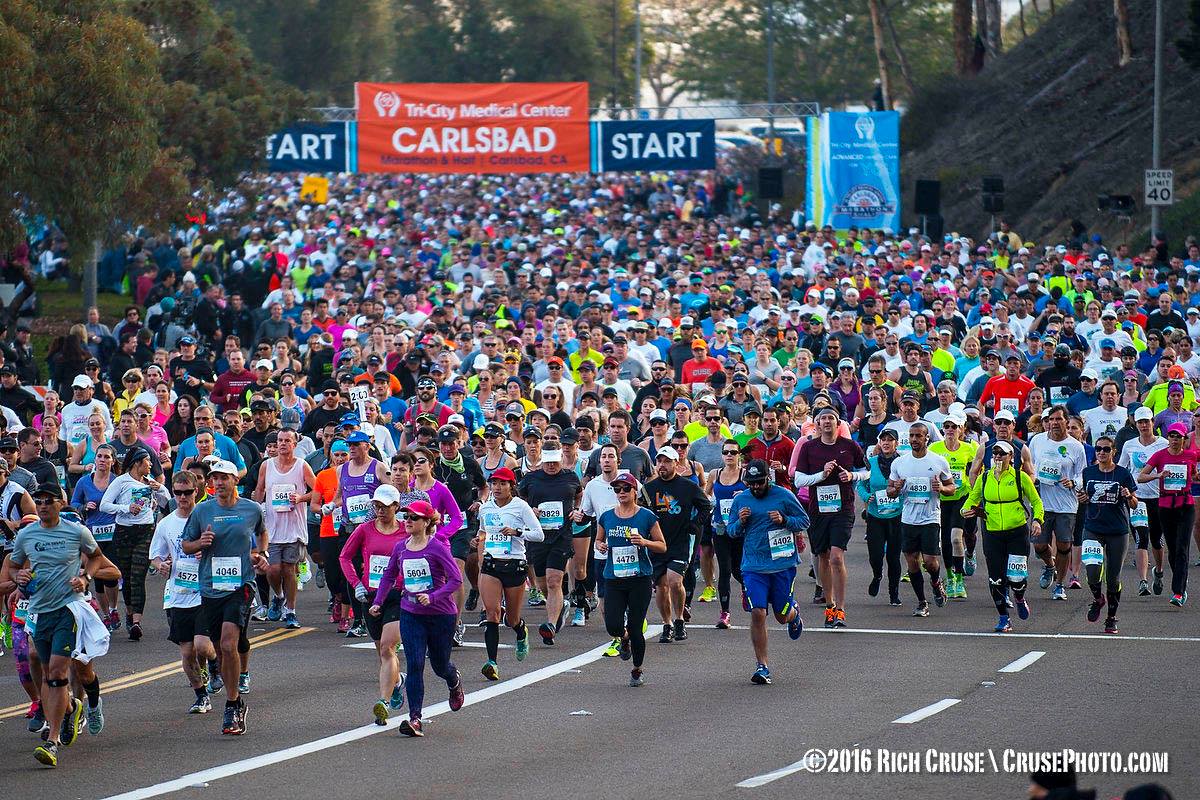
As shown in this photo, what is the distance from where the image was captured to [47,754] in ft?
41.2

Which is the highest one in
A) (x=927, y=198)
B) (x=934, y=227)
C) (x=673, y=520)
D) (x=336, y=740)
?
(x=927, y=198)

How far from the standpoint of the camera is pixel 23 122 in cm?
2748

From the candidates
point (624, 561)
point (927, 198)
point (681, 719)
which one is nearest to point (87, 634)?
point (681, 719)

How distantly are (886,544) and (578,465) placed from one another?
3174mm

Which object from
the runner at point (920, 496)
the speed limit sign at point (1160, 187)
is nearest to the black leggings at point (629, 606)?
the runner at point (920, 496)

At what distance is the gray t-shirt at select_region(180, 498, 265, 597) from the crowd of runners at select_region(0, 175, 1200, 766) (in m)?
0.02

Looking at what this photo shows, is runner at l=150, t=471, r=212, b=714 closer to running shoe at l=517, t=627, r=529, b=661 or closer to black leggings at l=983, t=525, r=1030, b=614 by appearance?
running shoe at l=517, t=627, r=529, b=661

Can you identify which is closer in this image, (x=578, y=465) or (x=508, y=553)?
(x=508, y=553)

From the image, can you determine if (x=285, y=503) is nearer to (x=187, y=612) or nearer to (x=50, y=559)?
(x=187, y=612)

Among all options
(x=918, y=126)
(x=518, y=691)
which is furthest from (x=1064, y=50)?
(x=518, y=691)

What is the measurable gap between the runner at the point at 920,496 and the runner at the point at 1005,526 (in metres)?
0.71

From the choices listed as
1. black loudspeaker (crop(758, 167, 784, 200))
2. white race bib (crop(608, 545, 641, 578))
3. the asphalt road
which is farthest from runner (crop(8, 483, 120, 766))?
black loudspeaker (crop(758, 167, 784, 200))

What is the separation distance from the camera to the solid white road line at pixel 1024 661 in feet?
51.1

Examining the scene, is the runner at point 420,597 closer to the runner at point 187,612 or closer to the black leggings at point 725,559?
the runner at point 187,612
